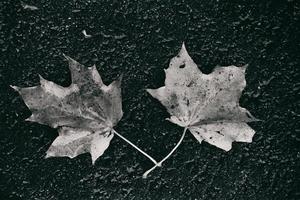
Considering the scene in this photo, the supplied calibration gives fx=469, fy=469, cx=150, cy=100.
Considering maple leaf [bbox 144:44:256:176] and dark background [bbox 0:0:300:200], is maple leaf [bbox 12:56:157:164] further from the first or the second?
maple leaf [bbox 144:44:256:176]

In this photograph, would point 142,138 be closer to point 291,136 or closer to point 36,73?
point 36,73

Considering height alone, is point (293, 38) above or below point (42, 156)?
above

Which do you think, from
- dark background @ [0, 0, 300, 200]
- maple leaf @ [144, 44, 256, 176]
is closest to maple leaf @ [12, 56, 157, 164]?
dark background @ [0, 0, 300, 200]

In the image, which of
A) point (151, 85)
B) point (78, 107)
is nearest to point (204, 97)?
point (151, 85)

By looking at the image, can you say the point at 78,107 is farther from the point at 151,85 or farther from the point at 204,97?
the point at 204,97

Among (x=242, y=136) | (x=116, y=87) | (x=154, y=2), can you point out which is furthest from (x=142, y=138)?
(x=154, y=2)

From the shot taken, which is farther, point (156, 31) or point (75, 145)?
point (156, 31)
